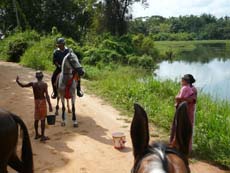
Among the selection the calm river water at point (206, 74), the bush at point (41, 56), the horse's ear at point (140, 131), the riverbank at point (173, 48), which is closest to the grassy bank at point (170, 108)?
the calm river water at point (206, 74)

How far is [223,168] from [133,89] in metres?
5.09

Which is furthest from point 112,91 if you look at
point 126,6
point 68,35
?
point 126,6

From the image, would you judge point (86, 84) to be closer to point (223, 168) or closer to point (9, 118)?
point (223, 168)

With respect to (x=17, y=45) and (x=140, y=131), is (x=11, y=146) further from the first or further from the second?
(x=17, y=45)

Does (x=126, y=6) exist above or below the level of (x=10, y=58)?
above

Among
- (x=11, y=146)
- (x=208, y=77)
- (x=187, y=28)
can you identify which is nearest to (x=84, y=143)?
(x=11, y=146)

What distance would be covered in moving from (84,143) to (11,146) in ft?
11.1

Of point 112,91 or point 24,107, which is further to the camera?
point 112,91

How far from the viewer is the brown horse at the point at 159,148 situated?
134 cm

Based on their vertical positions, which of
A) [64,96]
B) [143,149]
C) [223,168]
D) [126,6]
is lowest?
[223,168]

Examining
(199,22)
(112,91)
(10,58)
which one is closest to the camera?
(112,91)

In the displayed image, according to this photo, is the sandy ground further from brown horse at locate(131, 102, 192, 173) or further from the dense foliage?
the dense foliage

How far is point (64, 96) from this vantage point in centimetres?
802

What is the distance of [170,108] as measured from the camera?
8430 millimetres
